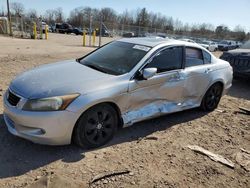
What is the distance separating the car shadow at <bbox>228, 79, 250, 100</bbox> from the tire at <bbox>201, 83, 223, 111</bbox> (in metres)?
1.95

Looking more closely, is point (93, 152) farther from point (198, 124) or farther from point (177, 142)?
point (198, 124)

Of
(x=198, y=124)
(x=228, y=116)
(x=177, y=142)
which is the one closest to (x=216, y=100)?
(x=228, y=116)

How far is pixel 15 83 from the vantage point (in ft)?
12.0

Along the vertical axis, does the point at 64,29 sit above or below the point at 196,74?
below

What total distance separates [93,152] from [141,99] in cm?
110

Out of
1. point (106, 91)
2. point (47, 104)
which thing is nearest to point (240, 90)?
point (106, 91)

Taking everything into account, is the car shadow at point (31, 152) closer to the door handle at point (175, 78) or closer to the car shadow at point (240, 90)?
the door handle at point (175, 78)

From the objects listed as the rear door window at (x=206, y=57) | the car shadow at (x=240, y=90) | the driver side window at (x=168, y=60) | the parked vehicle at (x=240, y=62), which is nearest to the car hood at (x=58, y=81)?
the driver side window at (x=168, y=60)

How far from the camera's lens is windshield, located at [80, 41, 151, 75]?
4043 millimetres

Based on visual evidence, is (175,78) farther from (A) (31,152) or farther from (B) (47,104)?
(A) (31,152)

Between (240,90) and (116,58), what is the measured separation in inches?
210

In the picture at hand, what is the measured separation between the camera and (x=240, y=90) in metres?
8.11

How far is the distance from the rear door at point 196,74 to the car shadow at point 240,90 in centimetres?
264

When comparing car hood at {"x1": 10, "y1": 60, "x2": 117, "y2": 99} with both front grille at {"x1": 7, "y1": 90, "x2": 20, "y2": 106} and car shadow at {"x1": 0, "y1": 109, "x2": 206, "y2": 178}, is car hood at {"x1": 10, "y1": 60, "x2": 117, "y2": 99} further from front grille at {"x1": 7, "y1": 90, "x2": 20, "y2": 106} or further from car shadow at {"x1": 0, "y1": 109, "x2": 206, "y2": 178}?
car shadow at {"x1": 0, "y1": 109, "x2": 206, "y2": 178}
